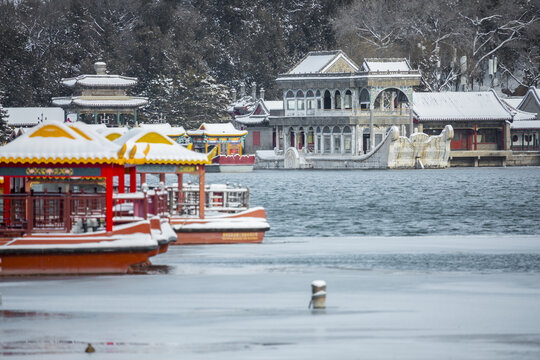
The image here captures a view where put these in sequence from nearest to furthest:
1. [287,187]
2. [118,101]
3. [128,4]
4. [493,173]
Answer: [287,187] → [493,173] → [118,101] → [128,4]

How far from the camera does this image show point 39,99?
129 meters

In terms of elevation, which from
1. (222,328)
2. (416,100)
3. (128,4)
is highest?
(128,4)

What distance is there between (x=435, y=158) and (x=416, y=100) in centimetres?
711

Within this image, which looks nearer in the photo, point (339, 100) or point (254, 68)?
point (339, 100)

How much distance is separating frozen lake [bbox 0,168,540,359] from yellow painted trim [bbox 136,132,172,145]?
2.86 m

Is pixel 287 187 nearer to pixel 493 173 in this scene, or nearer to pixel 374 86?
pixel 493 173

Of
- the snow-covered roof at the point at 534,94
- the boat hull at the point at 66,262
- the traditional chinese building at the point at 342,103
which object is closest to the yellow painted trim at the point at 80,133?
the boat hull at the point at 66,262

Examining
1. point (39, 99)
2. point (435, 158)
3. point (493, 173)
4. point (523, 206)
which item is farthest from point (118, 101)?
point (523, 206)

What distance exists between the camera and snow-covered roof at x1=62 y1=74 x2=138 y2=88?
11662 cm

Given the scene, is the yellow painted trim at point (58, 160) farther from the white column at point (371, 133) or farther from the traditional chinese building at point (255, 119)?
the traditional chinese building at point (255, 119)

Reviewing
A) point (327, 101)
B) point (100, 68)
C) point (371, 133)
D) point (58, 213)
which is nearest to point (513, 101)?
point (371, 133)

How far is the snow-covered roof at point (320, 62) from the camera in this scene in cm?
10550

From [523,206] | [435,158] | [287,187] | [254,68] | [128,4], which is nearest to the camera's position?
[523,206]

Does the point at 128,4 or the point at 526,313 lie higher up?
the point at 128,4
